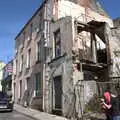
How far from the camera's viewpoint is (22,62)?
2597 cm

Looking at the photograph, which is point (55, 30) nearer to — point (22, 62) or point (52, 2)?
point (52, 2)

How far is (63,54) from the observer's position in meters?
16.3

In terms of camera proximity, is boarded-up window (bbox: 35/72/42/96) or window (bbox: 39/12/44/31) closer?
boarded-up window (bbox: 35/72/42/96)

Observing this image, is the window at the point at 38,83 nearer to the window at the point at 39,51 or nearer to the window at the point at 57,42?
the window at the point at 39,51

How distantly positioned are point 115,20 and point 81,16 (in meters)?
4.43

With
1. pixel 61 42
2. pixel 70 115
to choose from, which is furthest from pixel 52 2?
pixel 70 115

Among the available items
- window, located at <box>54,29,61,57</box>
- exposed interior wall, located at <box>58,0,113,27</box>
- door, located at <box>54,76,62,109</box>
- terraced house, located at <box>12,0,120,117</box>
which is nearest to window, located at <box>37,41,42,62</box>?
terraced house, located at <box>12,0,120,117</box>

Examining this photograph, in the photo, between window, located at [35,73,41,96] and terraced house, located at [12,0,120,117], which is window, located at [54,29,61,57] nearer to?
terraced house, located at [12,0,120,117]

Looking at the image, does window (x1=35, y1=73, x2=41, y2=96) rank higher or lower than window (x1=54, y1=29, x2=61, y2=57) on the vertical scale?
lower

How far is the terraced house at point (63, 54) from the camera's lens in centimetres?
1534

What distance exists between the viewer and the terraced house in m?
15.3

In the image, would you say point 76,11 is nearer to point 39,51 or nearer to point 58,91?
point 39,51

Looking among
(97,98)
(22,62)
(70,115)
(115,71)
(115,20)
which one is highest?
(115,20)

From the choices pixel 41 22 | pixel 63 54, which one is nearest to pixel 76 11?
pixel 41 22
